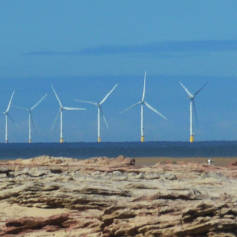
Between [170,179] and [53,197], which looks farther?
[170,179]

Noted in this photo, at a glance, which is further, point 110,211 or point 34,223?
point 34,223

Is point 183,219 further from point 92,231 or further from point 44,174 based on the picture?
point 44,174

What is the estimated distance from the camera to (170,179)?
3138 centimetres

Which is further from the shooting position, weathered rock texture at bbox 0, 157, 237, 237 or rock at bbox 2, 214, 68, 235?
rock at bbox 2, 214, 68, 235

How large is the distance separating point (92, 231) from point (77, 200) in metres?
1.20

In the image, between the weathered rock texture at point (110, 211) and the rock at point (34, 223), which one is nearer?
the weathered rock texture at point (110, 211)

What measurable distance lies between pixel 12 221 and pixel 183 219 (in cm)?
476

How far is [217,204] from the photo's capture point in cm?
2559

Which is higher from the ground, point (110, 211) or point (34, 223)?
point (110, 211)

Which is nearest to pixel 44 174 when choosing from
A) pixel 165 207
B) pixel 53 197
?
pixel 53 197

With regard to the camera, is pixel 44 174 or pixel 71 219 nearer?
pixel 71 219

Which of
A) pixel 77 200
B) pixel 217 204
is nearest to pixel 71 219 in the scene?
pixel 77 200

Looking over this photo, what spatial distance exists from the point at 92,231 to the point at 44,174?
5.68 meters

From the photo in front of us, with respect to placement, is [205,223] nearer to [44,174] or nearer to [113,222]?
[113,222]
